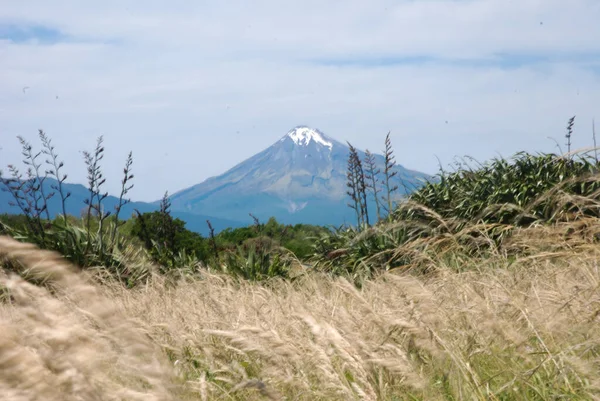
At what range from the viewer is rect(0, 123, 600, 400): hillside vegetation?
184 cm

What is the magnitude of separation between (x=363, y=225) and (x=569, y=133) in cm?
452

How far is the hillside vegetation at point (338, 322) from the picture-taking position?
6.03 feet

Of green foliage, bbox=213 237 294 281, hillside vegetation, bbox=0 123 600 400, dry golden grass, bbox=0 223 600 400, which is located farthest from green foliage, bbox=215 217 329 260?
dry golden grass, bbox=0 223 600 400

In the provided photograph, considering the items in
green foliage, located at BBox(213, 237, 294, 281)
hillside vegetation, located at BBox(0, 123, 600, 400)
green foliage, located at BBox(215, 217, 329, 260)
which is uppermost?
hillside vegetation, located at BBox(0, 123, 600, 400)

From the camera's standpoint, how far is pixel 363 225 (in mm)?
11188

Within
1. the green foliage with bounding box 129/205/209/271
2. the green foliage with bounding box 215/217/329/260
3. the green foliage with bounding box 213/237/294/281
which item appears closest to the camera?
the green foliage with bounding box 213/237/294/281

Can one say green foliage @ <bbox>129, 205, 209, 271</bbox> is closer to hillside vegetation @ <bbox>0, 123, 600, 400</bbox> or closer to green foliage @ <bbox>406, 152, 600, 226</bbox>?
hillside vegetation @ <bbox>0, 123, 600, 400</bbox>

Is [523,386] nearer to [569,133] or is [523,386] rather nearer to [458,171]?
[458,171]

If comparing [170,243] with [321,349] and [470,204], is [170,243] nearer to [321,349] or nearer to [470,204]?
[470,204]

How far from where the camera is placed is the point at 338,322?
13.1 ft

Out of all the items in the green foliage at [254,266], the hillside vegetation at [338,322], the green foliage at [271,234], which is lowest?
the green foliage at [271,234]

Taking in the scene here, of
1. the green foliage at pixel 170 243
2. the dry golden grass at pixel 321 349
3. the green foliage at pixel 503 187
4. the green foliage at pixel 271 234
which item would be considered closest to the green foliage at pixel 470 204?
the green foliage at pixel 503 187

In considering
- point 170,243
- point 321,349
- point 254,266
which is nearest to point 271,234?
point 170,243

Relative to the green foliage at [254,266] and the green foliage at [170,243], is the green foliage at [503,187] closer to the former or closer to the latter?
the green foliage at [254,266]
